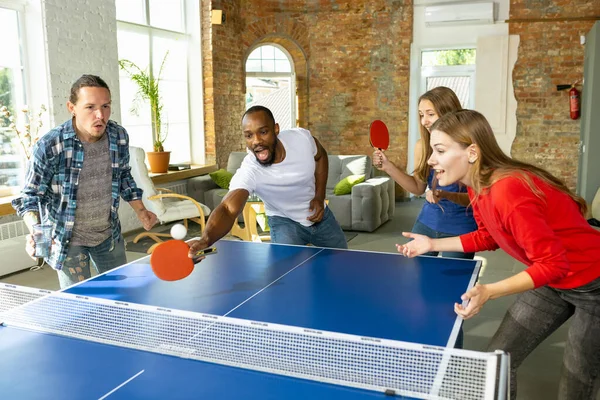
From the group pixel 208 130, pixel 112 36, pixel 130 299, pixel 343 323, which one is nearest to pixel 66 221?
pixel 130 299

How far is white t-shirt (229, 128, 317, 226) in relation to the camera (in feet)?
10.8

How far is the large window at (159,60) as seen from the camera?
7.92 metres

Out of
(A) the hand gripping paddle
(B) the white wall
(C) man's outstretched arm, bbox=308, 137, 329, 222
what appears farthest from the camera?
(B) the white wall

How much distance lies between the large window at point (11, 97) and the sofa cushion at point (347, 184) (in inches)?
150

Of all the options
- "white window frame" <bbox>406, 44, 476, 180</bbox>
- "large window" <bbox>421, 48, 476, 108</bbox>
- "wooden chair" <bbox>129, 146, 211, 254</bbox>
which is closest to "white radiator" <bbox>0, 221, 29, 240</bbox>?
"wooden chair" <bbox>129, 146, 211, 254</bbox>

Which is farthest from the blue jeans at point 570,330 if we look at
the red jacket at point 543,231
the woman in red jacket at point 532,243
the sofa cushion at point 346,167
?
the sofa cushion at point 346,167

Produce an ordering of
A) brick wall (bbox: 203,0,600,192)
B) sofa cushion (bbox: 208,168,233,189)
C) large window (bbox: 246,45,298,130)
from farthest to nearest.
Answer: large window (bbox: 246,45,298,130) → brick wall (bbox: 203,0,600,192) → sofa cushion (bbox: 208,168,233,189)

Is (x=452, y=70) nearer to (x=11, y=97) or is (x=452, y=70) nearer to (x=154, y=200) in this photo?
(x=154, y=200)

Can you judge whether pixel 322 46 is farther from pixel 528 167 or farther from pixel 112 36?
pixel 528 167

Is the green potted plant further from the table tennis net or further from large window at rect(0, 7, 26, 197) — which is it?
the table tennis net

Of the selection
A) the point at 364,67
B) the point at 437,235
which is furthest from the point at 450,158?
the point at 364,67

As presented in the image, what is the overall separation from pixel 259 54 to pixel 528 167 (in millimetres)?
8833

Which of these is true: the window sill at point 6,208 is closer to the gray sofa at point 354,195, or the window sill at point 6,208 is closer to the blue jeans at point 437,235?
the gray sofa at point 354,195

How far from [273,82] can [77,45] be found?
4.67m
